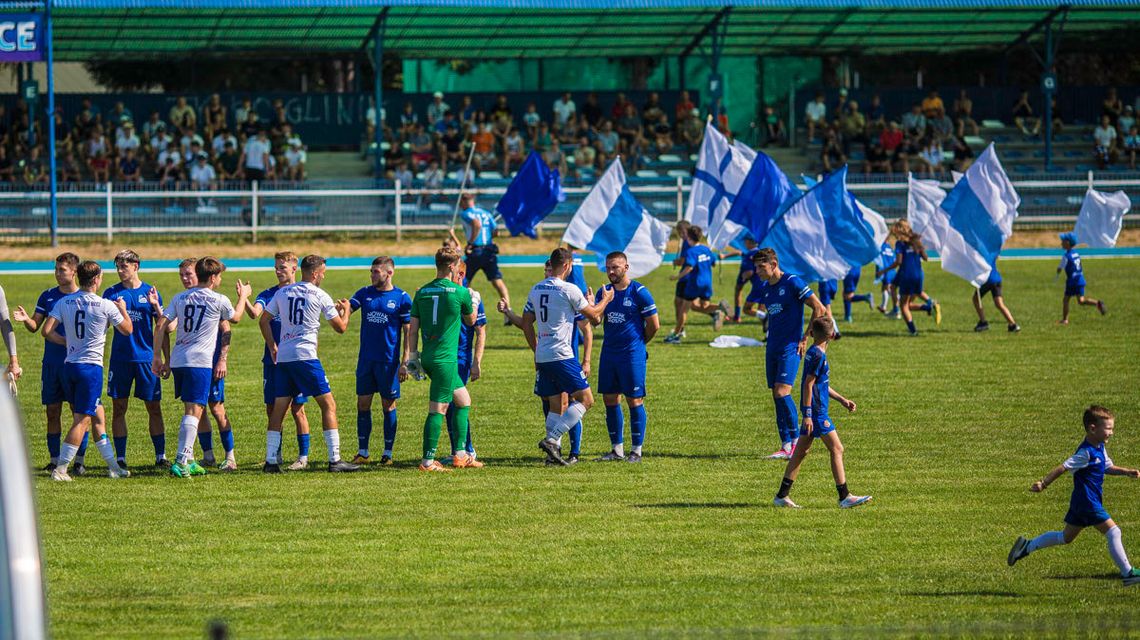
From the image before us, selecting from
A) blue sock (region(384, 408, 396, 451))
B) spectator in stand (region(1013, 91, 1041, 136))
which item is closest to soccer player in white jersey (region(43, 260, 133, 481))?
blue sock (region(384, 408, 396, 451))

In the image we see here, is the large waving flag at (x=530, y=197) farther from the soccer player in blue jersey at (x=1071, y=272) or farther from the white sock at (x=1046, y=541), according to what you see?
the white sock at (x=1046, y=541)

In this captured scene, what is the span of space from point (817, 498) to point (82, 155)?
97.7 feet

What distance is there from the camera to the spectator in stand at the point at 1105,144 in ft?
133

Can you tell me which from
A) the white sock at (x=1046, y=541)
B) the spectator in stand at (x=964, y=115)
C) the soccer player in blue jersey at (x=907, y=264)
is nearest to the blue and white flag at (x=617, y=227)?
the soccer player in blue jersey at (x=907, y=264)

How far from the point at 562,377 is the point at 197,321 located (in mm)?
3221

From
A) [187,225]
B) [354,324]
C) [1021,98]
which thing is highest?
[1021,98]

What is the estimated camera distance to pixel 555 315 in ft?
42.2

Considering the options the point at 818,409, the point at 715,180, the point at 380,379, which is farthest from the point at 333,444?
the point at 715,180

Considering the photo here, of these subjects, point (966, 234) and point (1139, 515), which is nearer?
point (1139, 515)

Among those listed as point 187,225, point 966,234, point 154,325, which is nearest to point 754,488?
point 154,325

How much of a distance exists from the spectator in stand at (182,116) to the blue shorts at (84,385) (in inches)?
1074

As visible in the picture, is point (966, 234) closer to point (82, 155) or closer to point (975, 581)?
point (975, 581)

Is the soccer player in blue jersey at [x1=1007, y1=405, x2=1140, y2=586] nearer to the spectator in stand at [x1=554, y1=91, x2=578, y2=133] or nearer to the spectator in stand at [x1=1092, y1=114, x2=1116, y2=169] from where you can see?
the spectator in stand at [x1=554, y1=91, x2=578, y2=133]

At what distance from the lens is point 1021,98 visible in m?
43.4
